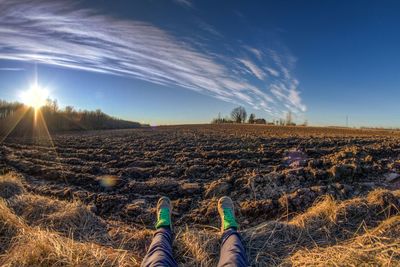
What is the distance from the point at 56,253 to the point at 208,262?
1.38 metres

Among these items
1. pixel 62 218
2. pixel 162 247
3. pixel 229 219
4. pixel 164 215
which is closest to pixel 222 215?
pixel 229 219

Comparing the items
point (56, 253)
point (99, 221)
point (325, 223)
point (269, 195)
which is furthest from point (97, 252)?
point (269, 195)

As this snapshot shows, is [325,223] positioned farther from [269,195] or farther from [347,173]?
[347,173]

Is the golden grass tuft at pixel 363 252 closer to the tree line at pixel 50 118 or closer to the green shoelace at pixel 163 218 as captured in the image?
the green shoelace at pixel 163 218

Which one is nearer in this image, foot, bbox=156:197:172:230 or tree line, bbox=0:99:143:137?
Result: foot, bbox=156:197:172:230

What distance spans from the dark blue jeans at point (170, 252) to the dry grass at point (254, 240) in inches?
6.8

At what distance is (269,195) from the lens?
5.06 metres

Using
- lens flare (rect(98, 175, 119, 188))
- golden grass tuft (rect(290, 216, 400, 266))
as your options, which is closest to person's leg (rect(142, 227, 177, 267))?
golden grass tuft (rect(290, 216, 400, 266))

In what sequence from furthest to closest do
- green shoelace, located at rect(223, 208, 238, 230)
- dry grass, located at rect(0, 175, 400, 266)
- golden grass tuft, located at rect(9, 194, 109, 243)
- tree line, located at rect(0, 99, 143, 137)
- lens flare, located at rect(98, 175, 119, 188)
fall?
1. tree line, located at rect(0, 99, 143, 137)
2. lens flare, located at rect(98, 175, 119, 188)
3. golden grass tuft, located at rect(9, 194, 109, 243)
4. green shoelace, located at rect(223, 208, 238, 230)
5. dry grass, located at rect(0, 175, 400, 266)

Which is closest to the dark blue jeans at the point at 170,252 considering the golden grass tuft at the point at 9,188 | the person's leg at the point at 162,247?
the person's leg at the point at 162,247

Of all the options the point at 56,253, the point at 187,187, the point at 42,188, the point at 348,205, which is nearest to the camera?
the point at 56,253

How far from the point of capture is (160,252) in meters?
2.67

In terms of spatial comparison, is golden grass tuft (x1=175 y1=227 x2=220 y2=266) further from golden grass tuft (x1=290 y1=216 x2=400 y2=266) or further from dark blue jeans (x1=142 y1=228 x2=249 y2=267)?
golden grass tuft (x1=290 y1=216 x2=400 y2=266)

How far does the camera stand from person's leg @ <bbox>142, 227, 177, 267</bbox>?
2.49 m
